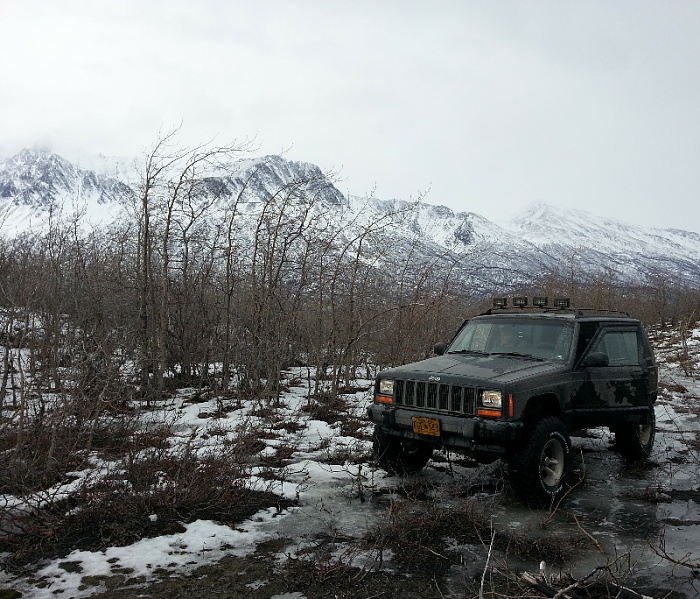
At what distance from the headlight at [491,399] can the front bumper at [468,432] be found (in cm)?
15

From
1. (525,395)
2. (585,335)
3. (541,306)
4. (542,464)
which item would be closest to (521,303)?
(541,306)

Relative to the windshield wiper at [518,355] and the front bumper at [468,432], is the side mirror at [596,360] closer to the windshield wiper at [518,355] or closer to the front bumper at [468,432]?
the windshield wiper at [518,355]

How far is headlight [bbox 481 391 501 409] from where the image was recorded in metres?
5.45

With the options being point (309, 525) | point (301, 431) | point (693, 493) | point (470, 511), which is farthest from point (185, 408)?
point (693, 493)

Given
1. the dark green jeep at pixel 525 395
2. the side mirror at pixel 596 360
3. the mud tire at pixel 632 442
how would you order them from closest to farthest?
the dark green jeep at pixel 525 395, the side mirror at pixel 596 360, the mud tire at pixel 632 442

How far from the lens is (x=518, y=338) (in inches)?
271

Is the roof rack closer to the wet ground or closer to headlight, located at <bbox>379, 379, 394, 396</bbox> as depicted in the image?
headlight, located at <bbox>379, 379, 394, 396</bbox>

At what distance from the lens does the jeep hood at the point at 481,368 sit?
225 inches

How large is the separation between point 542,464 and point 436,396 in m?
1.26

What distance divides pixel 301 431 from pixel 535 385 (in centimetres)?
430

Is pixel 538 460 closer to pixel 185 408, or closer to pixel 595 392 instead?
pixel 595 392

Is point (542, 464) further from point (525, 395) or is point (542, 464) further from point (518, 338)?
point (518, 338)

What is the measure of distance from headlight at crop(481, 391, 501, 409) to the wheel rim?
2.76 feet

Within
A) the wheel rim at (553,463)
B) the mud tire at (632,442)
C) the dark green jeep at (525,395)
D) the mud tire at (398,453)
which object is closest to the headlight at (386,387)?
Result: the dark green jeep at (525,395)
